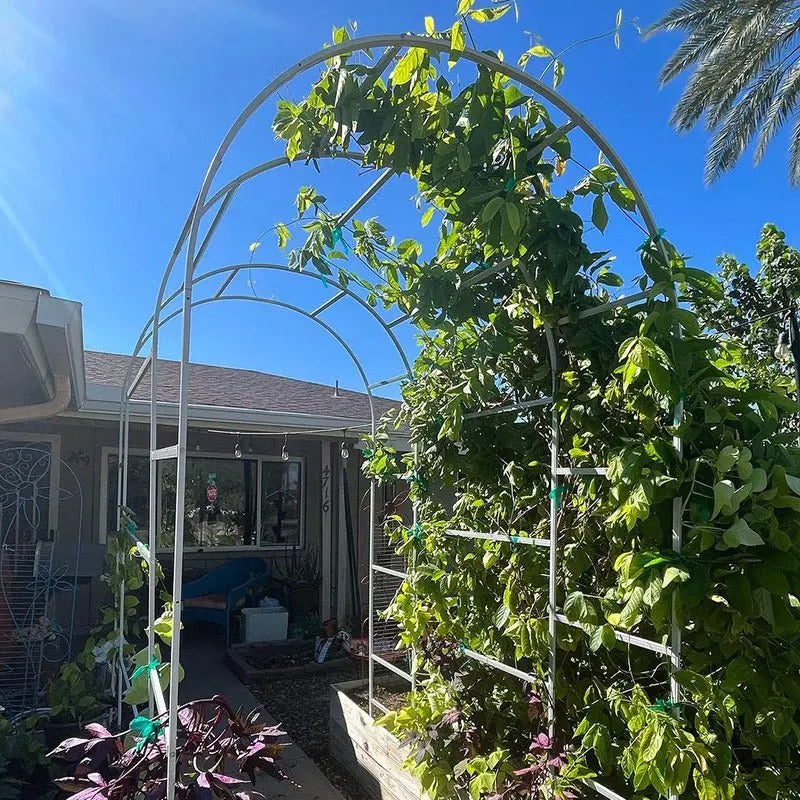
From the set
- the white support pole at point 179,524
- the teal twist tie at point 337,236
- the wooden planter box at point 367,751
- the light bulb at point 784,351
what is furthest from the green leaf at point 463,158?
the light bulb at point 784,351

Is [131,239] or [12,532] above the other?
[131,239]

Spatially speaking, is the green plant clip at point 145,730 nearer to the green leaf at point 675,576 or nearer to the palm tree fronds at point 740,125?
the green leaf at point 675,576

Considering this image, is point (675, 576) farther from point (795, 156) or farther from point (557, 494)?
point (795, 156)

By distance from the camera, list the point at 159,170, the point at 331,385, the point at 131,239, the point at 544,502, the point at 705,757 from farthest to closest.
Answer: the point at 331,385 → the point at 131,239 → the point at 159,170 → the point at 544,502 → the point at 705,757

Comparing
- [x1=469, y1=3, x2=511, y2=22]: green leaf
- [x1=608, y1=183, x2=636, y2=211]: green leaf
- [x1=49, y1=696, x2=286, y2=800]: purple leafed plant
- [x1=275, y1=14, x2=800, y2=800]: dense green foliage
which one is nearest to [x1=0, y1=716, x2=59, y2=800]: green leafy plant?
[x1=49, y1=696, x2=286, y2=800]: purple leafed plant

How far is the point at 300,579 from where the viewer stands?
7.31 meters

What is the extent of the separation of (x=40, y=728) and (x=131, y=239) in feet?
15.3

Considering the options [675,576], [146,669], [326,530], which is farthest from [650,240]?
[326,530]

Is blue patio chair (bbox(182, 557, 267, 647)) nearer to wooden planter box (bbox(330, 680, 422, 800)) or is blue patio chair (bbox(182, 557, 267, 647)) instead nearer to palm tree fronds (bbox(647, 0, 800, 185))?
wooden planter box (bbox(330, 680, 422, 800))

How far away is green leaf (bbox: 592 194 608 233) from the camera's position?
2104 millimetres

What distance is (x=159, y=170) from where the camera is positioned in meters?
5.27

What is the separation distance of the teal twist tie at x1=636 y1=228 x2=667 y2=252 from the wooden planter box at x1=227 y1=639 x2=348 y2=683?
5040mm

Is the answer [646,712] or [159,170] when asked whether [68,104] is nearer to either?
[159,170]

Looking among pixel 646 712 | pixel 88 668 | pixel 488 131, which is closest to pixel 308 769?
pixel 88 668
